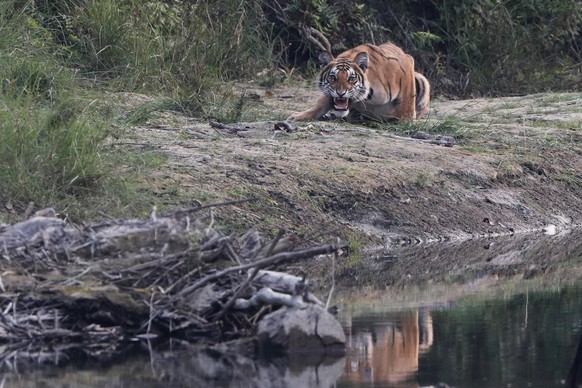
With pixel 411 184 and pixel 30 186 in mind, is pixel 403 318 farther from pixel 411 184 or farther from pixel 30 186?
pixel 411 184

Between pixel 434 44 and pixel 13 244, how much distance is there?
904 centimetres

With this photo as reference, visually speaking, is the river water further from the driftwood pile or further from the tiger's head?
the tiger's head

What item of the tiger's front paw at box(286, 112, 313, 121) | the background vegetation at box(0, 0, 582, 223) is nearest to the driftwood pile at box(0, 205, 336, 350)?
the background vegetation at box(0, 0, 582, 223)

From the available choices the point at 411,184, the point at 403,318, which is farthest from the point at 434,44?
the point at 403,318

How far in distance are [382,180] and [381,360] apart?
12.0 ft

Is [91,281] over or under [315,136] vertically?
over

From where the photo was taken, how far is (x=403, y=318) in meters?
5.52

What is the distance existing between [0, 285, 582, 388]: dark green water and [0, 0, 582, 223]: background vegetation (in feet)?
6.46

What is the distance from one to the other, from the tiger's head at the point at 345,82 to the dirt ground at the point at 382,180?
16 cm

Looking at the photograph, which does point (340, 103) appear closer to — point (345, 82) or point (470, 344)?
point (345, 82)

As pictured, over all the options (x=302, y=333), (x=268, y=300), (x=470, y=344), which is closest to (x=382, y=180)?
(x=470, y=344)

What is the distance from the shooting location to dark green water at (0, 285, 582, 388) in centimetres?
441

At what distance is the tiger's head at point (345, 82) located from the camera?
382 inches

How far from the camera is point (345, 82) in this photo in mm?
9711
